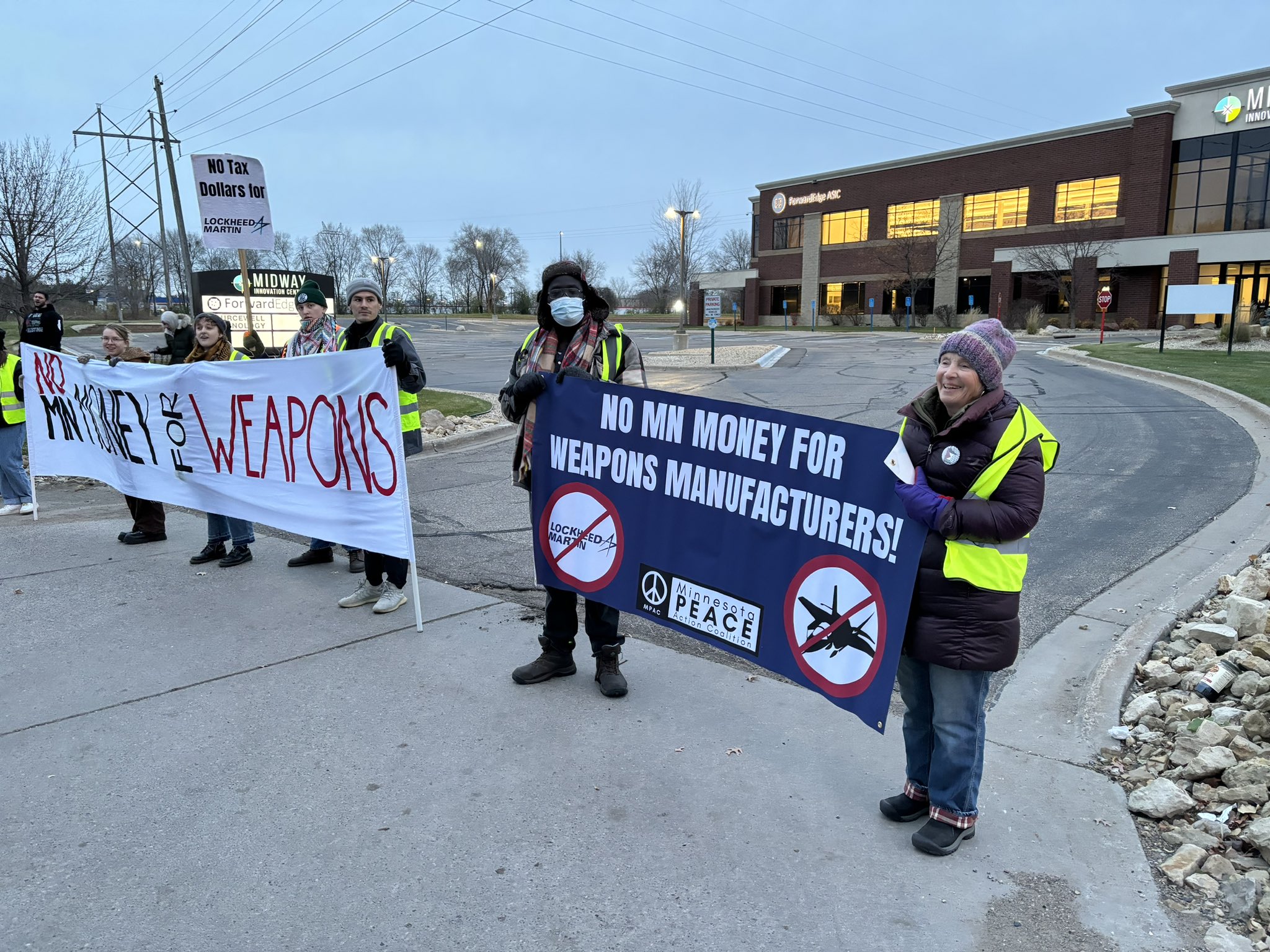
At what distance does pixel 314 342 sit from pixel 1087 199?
5354cm

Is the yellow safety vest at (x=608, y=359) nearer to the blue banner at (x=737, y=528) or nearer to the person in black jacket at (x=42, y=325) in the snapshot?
the blue banner at (x=737, y=528)

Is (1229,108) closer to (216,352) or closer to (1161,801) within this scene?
(216,352)

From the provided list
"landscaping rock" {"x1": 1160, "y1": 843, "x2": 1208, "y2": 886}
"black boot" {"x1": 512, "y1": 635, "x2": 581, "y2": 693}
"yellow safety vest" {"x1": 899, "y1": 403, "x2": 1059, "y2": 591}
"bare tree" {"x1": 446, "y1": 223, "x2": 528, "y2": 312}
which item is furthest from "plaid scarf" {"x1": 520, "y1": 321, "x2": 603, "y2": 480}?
"bare tree" {"x1": 446, "y1": 223, "x2": 528, "y2": 312}

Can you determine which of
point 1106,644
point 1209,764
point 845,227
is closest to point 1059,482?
point 1106,644

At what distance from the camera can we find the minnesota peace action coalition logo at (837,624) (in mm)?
3123

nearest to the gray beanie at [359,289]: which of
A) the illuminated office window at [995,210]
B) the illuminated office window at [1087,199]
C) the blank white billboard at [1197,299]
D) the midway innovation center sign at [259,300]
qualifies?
the midway innovation center sign at [259,300]

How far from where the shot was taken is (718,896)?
276cm

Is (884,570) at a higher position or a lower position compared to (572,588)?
higher

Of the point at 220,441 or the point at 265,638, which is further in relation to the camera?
the point at 220,441

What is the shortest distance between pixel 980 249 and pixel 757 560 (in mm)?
56666

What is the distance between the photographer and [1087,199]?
49125 mm

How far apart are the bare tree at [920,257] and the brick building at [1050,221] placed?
0.34 feet

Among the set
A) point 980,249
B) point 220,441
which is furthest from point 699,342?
point 220,441

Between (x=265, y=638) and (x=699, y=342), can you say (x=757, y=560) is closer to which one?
(x=265, y=638)
